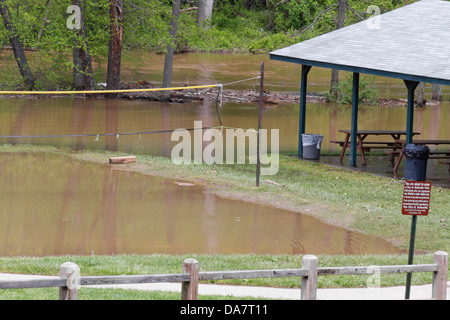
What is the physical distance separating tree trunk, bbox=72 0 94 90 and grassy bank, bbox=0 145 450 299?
1241cm

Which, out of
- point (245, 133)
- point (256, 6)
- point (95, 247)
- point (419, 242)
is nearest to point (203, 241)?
point (95, 247)

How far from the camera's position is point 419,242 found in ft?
40.2

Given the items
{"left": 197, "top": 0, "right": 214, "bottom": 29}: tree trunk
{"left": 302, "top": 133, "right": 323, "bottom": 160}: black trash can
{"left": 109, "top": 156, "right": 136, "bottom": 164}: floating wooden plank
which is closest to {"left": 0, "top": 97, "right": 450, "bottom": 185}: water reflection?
{"left": 302, "top": 133, "right": 323, "bottom": 160}: black trash can

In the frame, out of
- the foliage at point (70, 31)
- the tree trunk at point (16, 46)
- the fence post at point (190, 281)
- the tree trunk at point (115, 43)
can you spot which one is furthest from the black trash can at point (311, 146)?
the tree trunk at point (16, 46)

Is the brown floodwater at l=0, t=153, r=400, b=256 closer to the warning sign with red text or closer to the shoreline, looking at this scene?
the shoreline

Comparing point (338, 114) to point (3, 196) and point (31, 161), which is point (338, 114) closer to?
point (31, 161)

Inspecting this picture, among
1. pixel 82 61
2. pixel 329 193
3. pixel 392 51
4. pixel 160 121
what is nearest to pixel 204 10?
pixel 82 61

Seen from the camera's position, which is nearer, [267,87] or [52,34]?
[52,34]

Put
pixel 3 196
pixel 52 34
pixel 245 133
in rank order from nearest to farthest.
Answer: pixel 3 196, pixel 245 133, pixel 52 34

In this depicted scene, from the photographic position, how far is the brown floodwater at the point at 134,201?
12.0 meters

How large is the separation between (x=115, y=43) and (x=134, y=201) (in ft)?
64.5

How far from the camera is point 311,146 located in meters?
20.7

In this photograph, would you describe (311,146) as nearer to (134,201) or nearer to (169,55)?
(134,201)
